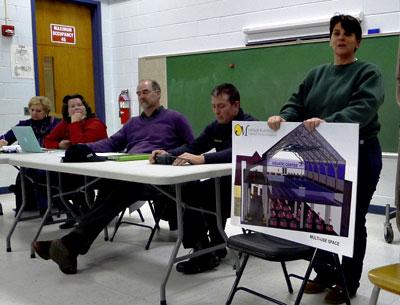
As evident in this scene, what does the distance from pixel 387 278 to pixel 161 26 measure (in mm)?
4751

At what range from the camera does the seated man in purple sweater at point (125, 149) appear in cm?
262

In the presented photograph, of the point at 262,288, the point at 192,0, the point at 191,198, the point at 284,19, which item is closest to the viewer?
the point at 262,288

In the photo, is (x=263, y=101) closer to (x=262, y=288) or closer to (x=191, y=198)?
(x=191, y=198)

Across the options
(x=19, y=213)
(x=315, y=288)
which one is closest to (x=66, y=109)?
(x=19, y=213)

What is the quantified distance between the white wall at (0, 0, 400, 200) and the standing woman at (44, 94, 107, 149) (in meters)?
1.68

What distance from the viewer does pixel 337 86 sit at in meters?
2.07

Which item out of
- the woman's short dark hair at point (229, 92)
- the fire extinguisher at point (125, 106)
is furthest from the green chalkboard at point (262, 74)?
the woman's short dark hair at point (229, 92)

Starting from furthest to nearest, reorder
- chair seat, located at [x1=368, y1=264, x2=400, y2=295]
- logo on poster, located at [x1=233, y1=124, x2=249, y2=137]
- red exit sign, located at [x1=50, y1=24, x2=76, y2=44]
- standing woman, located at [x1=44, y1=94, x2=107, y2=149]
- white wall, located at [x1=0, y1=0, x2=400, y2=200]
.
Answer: red exit sign, located at [x1=50, y1=24, x2=76, y2=44], white wall, located at [x1=0, y1=0, x2=400, y2=200], standing woman, located at [x1=44, y1=94, x2=107, y2=149], logo on poster, located at [x1=233, y1=124, x2=249, y2=137], chair seat, located at [x1=368, y1=264, x2=400, y2=295]

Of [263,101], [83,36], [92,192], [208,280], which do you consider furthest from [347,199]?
[83,36]

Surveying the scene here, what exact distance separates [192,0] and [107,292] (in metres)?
3.71

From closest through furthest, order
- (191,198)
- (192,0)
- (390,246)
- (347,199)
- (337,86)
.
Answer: (347,199) → (337,86) → (191,198) → (390,246) → (192,0)

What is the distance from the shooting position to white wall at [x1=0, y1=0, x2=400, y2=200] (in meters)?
4.18

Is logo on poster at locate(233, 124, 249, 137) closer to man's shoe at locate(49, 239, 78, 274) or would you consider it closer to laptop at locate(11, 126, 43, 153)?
man's shoe at locate(49, 239, 78, 274)

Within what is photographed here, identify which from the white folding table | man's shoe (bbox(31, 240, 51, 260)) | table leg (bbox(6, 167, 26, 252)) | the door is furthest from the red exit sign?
man's shoe (bbox(31, 240, 51, 260))
